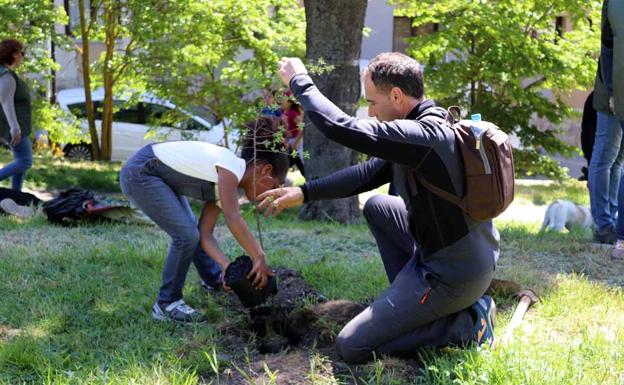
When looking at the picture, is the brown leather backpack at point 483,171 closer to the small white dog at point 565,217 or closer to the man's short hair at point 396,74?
the man's short hair at point 396,74

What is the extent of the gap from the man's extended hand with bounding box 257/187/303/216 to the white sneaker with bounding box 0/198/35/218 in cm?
456

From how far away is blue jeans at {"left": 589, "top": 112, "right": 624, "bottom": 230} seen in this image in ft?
20.5

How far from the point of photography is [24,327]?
4094 mm

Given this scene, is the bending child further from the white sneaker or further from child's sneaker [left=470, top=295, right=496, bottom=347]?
the white sneaker

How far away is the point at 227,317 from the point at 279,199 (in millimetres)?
867

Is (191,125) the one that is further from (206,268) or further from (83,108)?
(206,268)

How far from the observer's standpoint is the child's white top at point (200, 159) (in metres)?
4.16

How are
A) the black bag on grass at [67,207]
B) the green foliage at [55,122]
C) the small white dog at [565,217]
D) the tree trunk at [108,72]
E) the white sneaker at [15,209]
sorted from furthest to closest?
the tree trunk at [108,72] < the green foliage at [55,122] < the small white dog at [565,217] < the white sneaker at [15,209] < the black bag on grass at [67,207]

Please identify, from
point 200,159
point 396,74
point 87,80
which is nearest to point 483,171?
point 396,74

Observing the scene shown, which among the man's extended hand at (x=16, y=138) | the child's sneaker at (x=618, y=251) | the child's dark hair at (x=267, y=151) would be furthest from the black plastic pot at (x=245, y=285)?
the man's extended hand at (x=16, y=138)

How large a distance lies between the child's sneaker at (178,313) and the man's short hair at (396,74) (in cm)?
163

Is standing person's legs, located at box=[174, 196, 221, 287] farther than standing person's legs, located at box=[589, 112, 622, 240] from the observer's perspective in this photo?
No

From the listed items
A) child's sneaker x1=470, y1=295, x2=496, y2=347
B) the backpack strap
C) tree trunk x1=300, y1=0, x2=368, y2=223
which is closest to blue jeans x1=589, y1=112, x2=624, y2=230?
tree trunk x1=300, y1=0, x2=368, y2=223

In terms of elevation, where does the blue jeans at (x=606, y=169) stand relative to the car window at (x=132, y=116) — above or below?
above
